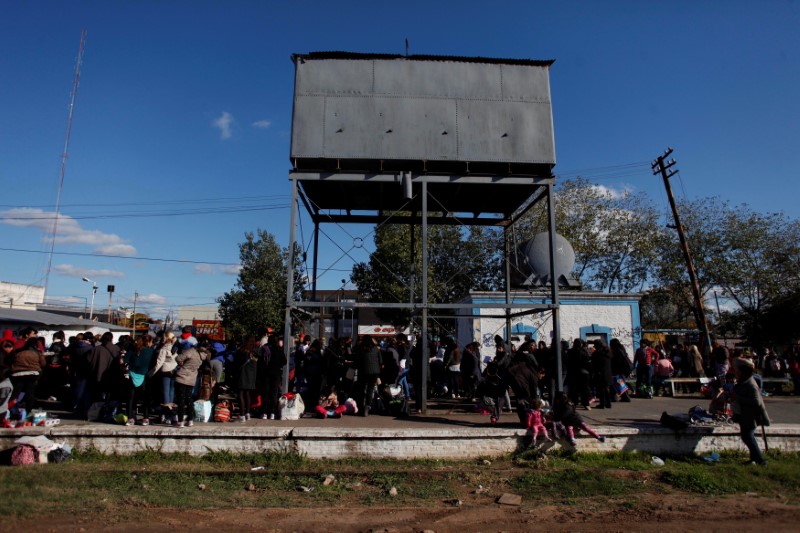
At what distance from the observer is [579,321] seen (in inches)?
890

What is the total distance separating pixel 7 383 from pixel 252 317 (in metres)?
27.4

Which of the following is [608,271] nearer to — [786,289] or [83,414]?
[786,289]

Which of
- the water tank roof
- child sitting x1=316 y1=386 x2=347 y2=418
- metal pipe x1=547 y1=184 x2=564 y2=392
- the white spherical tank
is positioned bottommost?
child sitting x1=316 y1=386 x2=347 y2=418

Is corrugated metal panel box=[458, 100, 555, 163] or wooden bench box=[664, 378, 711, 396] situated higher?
corrugated metal panel box=[458, 100, 555, 163]

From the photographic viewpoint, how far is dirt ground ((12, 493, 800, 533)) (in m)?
6.03

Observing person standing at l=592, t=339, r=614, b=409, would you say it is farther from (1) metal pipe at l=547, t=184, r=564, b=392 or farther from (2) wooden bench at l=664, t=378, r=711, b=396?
(2) wooden bench at l=664, t=378, r=711, b=396

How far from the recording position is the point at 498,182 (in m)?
11.8

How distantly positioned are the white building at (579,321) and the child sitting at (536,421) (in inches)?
502

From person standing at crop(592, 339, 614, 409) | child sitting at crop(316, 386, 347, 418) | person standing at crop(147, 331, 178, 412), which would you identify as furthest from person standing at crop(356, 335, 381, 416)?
person standing at crop(592, 339, 614, 409)

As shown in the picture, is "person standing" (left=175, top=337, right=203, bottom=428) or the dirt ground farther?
"person standing" (left=175, top=337, right=203, bottom=428)

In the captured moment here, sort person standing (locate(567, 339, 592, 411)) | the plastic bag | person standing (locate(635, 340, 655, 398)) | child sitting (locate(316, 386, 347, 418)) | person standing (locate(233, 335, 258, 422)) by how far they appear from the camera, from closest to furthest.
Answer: the plastic bag → person standing (locate(233, 335, 258, 422)) → child sitting (locate(316, 386, 347, 418)) → person standing (locate(567, 339, 592, 411)) → person standing (locate(635, 340, 655, 398))

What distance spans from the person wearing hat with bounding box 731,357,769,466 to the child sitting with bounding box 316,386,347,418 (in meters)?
7.78

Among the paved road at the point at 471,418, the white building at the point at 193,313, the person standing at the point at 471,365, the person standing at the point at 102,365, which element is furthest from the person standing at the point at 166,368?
the white building at the point at 193,313

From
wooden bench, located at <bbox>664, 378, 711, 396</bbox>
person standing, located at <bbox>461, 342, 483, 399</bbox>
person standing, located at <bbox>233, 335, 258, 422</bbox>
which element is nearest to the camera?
person standing, located at <bbox>233, 335, 258, 422</bbox>
